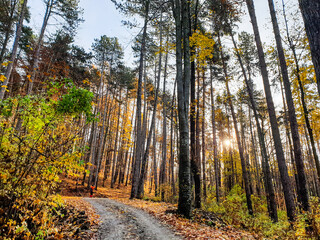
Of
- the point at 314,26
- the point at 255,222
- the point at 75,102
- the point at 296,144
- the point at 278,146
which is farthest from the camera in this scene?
the point at 255,222

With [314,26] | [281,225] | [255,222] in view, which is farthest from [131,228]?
[281,225]

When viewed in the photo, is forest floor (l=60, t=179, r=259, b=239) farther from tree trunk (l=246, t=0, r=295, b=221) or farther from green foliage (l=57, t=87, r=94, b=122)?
tree trunk (l=246, t=0, r=295, b=221)

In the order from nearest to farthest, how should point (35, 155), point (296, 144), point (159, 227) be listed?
1. point (35, 155)
2. point (159, 227)
3. point (296, 144)

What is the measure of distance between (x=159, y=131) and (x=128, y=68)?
539 inches

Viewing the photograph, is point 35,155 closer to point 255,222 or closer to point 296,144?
point 296,144

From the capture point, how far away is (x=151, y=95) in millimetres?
20812

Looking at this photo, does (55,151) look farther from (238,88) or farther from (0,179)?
(238,88)

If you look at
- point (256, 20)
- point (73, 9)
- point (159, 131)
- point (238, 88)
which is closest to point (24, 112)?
point (256, 20)

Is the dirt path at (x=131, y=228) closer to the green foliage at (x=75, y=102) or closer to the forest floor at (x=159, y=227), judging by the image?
the forest floor at (x=159, y=227)

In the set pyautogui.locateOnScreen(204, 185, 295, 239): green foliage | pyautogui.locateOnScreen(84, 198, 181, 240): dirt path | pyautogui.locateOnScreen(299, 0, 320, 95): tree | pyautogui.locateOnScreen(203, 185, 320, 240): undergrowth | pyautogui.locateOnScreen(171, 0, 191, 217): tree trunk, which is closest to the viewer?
pyautogui.locateOnScreen(299, 0, 320, 95): tree

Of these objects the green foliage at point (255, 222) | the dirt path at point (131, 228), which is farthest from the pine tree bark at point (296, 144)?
the dirt path at point (131, 228)

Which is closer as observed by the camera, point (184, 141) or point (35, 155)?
point (35, 155)

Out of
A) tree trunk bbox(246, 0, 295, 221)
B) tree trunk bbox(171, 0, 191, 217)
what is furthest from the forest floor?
tree trunk bbox(246, 0, 295, 221)

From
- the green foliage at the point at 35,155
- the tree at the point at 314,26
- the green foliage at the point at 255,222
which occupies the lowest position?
the green foliage at the point at 255,222
